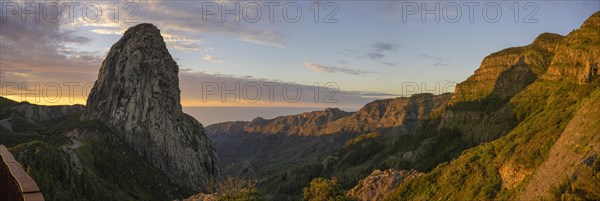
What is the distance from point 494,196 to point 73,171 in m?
96.9

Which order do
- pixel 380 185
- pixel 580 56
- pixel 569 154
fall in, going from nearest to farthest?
pixel 569 154 < pixel 380 185 < pixel 580 56

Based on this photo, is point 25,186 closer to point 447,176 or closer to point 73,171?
point 447,176

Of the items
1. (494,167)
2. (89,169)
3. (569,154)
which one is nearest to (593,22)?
(494,167)

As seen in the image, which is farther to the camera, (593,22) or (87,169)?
(593,22)

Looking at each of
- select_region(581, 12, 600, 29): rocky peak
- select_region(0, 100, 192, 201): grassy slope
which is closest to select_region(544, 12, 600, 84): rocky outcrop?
select_region(581, 12, 600, 29): rocky peak

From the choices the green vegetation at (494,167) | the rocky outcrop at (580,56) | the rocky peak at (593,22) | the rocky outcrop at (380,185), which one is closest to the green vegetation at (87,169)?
the rocky outcrop at (380,185)

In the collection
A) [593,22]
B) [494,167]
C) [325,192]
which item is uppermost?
[593,22]

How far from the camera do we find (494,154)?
83.2 m

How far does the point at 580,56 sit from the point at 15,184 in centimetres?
16769

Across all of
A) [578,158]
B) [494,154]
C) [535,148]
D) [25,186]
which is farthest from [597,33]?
[25,186]

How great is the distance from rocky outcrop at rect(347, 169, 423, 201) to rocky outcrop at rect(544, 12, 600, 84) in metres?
60.8

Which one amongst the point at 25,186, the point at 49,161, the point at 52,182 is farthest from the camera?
the point at 49,161

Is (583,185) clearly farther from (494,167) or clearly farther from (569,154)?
(494,167)

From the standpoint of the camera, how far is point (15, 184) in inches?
385
